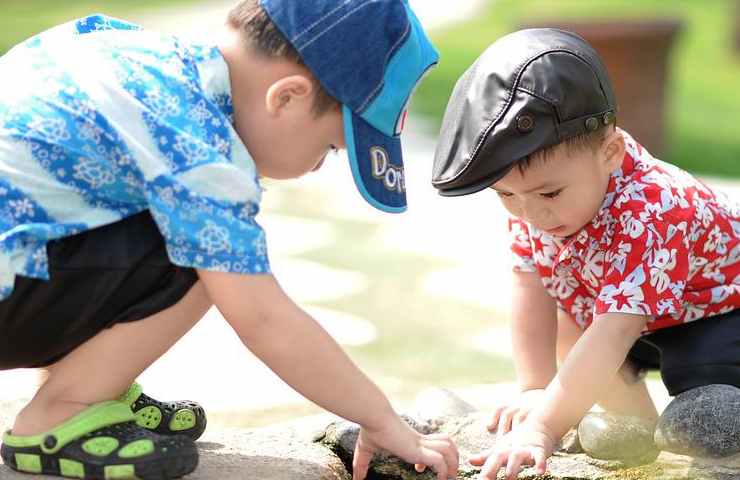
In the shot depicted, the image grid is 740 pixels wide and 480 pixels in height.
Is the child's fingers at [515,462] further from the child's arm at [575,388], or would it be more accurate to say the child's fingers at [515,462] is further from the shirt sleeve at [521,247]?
the shirt sleeve at [521,247]

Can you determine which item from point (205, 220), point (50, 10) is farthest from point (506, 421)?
point (50, 10)

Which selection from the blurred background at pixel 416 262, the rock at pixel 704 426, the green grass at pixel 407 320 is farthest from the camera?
the green grass at pixel 407 320

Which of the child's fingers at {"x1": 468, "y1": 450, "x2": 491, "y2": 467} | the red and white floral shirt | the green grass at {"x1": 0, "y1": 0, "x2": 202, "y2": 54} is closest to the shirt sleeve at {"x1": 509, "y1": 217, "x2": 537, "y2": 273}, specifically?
the red and white floral shirt

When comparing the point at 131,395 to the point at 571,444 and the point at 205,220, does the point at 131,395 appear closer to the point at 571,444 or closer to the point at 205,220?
the point at 205,220

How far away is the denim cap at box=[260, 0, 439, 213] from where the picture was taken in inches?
71.7

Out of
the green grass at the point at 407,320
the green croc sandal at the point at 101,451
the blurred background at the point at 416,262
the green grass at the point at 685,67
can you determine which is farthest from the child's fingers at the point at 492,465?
the green grass at the point at 685,67

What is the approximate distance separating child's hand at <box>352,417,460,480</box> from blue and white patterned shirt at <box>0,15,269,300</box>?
330 mm

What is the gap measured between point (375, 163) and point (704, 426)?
74cm

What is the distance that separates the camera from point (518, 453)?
1967 millimetres

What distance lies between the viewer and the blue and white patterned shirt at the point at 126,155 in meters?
1.72

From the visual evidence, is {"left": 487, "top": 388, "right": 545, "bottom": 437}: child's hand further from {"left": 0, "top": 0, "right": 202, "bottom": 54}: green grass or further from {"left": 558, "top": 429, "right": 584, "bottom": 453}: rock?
{"left": 0, "top": 0, "right": 202, "bottom": 54}: green grass

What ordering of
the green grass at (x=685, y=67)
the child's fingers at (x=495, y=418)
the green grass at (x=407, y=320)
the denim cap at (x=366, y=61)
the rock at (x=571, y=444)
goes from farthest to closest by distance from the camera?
the green grass at (x=685, y=67), the green grass at (x=407, y=320), the child's fingers at (x=495, y=418), the rock at (x=571, y=444), the denim cap at (x=366, y=61)

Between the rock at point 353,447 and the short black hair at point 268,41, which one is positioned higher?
the short black hair at point 268,41

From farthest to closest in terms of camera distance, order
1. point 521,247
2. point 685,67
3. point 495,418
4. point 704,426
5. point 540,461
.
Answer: point 685,67
point 521,247
point 495,418
point 704,426
point 540,461
